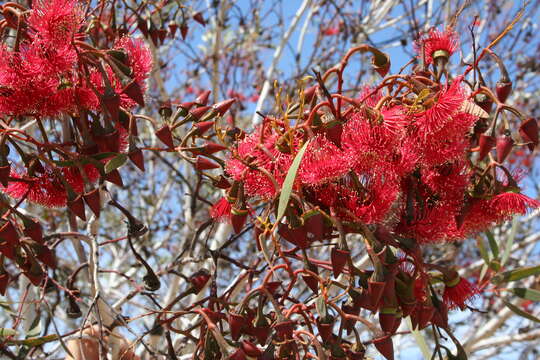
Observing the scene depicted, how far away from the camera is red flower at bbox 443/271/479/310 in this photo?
136 cm

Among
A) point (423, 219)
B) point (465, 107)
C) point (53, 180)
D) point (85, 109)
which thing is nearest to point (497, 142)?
point (465, 107)

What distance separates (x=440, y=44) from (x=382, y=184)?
0.42m

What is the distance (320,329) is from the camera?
123 centimetres

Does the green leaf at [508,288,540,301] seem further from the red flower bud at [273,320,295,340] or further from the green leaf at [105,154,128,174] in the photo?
the green leaf at [105,154,128,174]

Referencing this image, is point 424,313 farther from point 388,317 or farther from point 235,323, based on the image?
point 235,323

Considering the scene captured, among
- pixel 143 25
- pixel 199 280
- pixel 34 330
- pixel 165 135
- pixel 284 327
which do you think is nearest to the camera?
pixel 284 327

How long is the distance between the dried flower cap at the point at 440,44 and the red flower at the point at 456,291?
0.51 metres

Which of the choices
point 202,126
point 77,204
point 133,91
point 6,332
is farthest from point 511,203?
point 6,332

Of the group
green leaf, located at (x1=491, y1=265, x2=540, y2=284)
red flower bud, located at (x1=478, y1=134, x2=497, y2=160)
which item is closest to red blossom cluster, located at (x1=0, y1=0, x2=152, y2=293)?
red flower bud, located at (x1=478, y1=134, x2=497, y2=160)

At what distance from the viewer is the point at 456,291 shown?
137 cm

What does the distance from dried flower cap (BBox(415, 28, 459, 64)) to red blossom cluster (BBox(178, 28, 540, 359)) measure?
1 cm

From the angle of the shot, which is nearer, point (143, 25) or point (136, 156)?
point (136, 156)

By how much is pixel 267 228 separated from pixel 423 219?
0.34 meters

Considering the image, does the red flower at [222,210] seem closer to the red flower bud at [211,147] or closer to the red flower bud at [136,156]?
the red flower bud at [211,147]
